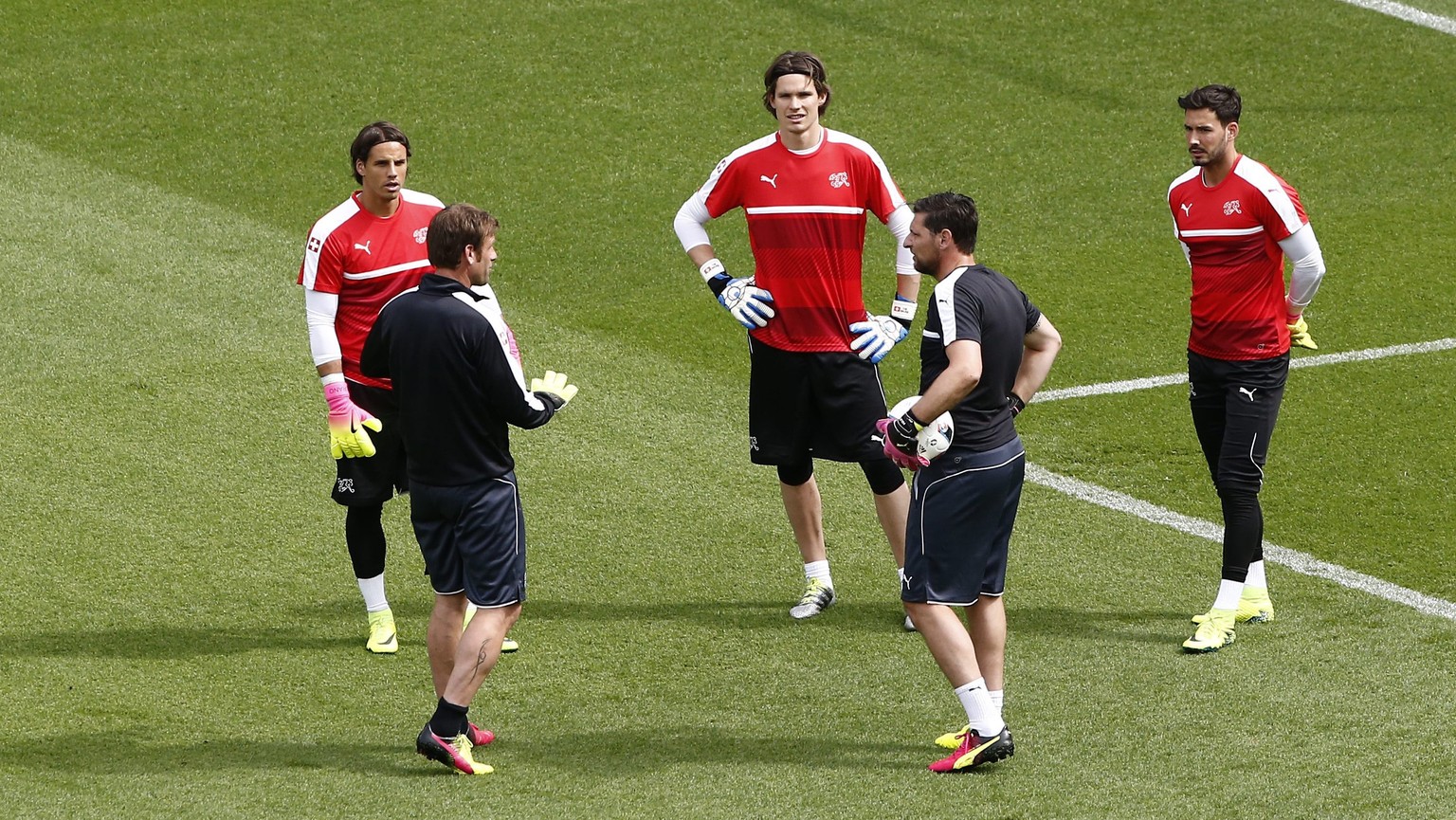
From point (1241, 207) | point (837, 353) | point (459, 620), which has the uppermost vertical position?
point (1241, 207)

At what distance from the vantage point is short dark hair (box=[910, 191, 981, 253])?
585cm

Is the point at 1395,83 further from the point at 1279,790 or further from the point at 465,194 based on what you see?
the point at 1279,790

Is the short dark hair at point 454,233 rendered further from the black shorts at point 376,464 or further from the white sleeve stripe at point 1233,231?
the white sleeve stripe at point 1233,231

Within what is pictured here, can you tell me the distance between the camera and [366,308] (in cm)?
723

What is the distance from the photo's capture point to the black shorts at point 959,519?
5961 mm

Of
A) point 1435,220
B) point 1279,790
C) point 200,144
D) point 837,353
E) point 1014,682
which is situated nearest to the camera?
point 1279,790

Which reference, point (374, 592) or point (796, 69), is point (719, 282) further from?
point (374, 592)

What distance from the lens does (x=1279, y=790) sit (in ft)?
19.1

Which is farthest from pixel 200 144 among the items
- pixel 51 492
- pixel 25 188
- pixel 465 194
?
pixel 51 492

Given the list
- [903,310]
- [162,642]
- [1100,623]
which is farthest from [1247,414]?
[162,642]

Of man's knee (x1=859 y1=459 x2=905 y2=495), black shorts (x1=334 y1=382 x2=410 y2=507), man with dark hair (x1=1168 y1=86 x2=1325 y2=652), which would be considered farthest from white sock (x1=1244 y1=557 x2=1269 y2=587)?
black shorts (x1=334 y1=382 x2=410 y2=507)

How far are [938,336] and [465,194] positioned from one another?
855 cm

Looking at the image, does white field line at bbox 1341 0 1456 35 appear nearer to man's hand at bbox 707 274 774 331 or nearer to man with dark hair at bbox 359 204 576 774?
man's hand at bbox 707 274 774 331

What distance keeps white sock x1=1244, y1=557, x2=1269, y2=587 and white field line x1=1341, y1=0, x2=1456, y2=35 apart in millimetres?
11141
